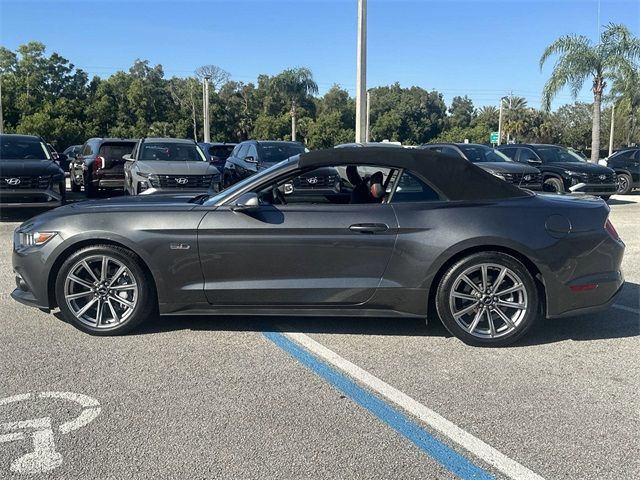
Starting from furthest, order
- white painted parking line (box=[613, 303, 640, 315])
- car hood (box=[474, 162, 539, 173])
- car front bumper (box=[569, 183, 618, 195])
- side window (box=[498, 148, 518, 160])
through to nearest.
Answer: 1. side window (box=[498, 148, 518, 160])
2. car front bumper (box=[569, 183, 618, 195])
3. car hood (box=[474, 162, 539, 173])
4. white painted parking line (box=[613, 303, 640, 315])

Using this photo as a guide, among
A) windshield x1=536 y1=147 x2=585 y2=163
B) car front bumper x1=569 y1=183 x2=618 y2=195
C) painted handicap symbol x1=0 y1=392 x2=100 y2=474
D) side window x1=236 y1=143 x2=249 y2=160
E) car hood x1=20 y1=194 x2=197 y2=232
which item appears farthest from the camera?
windshield x1=536 y1=147 x2=585 y2=163

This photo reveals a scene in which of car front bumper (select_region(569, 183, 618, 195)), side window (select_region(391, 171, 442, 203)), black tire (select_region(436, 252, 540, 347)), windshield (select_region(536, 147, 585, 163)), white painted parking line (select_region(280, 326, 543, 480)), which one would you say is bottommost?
white painted parking line (select_region(280, 326, 543, 480))

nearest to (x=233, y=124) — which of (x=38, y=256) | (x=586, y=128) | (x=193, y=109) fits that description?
(x=193, y=109)

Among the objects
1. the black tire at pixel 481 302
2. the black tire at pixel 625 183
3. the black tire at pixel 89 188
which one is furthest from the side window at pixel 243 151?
the black tire at pixel 625 183

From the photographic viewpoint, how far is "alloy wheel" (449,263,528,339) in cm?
456

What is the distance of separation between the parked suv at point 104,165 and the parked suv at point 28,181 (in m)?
2.84

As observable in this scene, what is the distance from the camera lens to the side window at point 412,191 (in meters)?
4.72

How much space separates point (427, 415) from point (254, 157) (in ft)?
37.5

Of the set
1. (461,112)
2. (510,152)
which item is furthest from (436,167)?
(461,112)

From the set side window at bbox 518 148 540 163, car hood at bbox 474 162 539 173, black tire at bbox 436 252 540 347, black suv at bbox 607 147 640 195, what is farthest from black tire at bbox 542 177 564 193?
black tire at bbox 436 252 540 347

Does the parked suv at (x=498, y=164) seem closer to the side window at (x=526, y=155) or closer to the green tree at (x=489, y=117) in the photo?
the side window at (x=526, y=155)

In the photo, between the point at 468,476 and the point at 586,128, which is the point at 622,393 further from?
the point at 586,128

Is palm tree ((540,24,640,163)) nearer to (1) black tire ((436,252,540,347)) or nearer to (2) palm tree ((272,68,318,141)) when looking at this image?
(1) black tire ((436,252,540,347))

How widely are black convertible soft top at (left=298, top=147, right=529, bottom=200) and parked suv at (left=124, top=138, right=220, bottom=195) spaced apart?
23.6 feet
